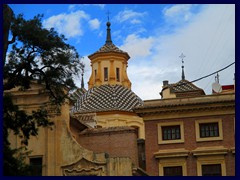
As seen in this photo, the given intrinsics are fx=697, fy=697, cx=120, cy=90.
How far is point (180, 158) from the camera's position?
39656mm

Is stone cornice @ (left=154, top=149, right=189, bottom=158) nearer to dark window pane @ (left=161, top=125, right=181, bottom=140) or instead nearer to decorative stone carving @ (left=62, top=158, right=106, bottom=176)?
dark window pane @ (left=161, top=125, right=181, bottom=140)

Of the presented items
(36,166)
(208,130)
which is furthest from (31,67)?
(208,130)

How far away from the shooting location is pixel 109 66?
56844mm

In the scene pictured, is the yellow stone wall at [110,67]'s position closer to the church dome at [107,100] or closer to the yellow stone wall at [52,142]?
the church dome at [107,100]

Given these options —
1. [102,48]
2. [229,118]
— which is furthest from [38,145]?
[102,48]

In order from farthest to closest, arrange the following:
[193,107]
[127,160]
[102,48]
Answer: [102,48] → [193,107] → [127,160]

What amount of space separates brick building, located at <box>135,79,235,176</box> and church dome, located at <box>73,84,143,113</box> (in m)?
12.1

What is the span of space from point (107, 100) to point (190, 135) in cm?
1569

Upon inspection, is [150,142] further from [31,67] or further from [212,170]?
[31,67]

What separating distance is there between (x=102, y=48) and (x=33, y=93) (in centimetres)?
1752

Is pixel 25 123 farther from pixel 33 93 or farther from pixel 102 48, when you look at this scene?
pixel 102 48

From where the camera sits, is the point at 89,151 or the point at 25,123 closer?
the point at 25,123

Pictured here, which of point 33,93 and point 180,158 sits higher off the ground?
point 33,93

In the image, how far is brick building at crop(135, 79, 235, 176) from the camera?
39.2 metres
